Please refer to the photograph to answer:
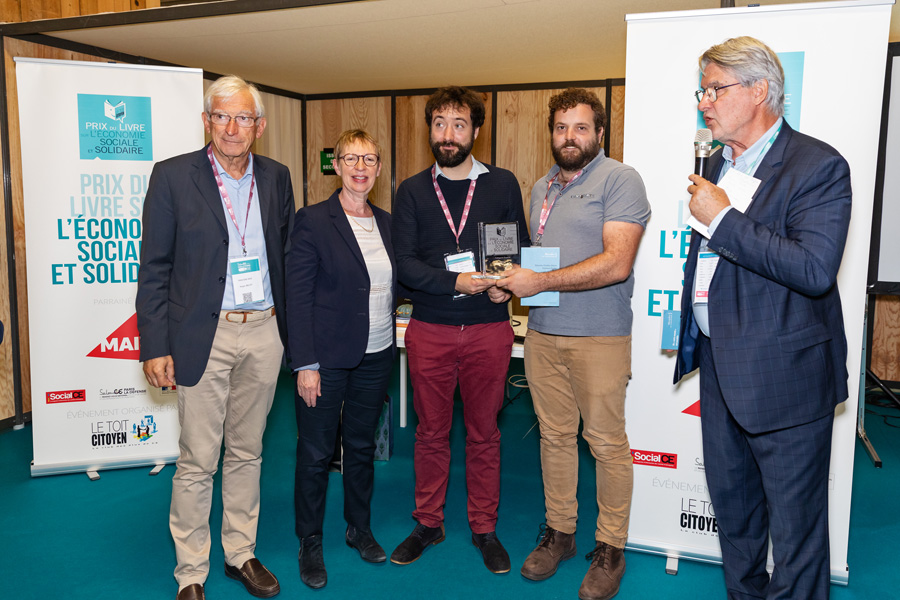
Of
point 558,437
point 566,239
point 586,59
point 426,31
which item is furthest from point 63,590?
point 586,59

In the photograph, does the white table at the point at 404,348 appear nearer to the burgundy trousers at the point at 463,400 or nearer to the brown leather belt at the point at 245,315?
the burgundy trousers at the point at 463,400

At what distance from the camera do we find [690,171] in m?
2.67

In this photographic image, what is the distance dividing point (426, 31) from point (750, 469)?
10.7 ft

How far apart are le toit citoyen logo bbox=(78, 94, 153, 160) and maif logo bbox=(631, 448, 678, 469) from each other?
3090 millimetres

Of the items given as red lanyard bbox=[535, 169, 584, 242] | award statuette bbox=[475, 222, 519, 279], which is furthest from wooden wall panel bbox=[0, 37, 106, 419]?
red lanyard bbox=[535, 169, 584, 242]

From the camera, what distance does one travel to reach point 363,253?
2584mm

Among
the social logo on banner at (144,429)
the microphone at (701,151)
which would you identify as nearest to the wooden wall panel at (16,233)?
the social logo on banner at (144,429)

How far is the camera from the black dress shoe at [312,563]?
2.62 meters

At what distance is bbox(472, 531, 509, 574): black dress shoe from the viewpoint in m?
2.75

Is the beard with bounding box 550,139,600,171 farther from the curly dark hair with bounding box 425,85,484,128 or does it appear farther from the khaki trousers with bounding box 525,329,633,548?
the khaki trousers with bounding box 525,329,633,548

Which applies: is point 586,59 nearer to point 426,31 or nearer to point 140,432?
point 426,31

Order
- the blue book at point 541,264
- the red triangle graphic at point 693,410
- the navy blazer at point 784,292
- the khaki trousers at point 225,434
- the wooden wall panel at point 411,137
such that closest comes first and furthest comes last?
the navy blazer at point 784,292 < the khaki trousers at point 225,434 < the blue book at point 541,264 < the red triangle graphic at point 693,410 < the wooden wall panel at point 411,137

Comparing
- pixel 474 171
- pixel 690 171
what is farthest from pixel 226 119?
pixel 690 171

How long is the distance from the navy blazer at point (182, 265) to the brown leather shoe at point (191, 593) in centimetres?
82
